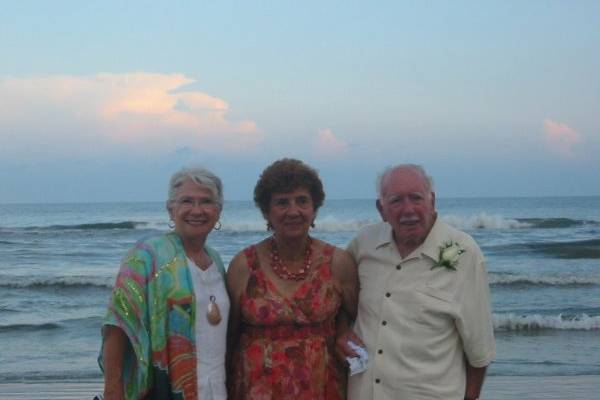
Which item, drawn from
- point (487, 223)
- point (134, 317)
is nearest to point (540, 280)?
point (134, 317)

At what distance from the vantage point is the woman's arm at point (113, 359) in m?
3.08

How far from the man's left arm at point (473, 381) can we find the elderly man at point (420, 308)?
0.06 metres

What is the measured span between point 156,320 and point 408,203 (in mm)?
1113

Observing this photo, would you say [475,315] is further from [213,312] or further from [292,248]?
[213,312]

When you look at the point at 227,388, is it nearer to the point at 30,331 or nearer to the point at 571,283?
the point at 30,331

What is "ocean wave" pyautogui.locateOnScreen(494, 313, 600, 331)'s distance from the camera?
10953mm

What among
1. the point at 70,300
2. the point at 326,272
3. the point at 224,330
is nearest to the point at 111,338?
the point at 224,330

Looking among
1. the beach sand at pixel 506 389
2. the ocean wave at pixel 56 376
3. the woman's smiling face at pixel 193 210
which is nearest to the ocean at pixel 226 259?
the ocean wave at pixel 56 376

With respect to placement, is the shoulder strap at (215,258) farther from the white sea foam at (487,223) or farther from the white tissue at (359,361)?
the white sea foam at (487,223)

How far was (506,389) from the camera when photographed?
287 inches

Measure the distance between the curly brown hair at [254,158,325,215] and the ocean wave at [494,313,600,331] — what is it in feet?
26.7

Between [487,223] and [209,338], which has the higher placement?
Result: [209,338]

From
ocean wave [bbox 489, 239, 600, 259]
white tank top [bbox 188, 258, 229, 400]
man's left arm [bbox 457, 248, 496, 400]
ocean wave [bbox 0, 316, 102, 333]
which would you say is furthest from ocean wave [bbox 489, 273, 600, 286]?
white tank top [bbox 188, 258, 229, 400]

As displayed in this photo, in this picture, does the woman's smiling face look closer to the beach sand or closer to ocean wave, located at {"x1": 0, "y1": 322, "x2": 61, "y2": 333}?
the beach sand
